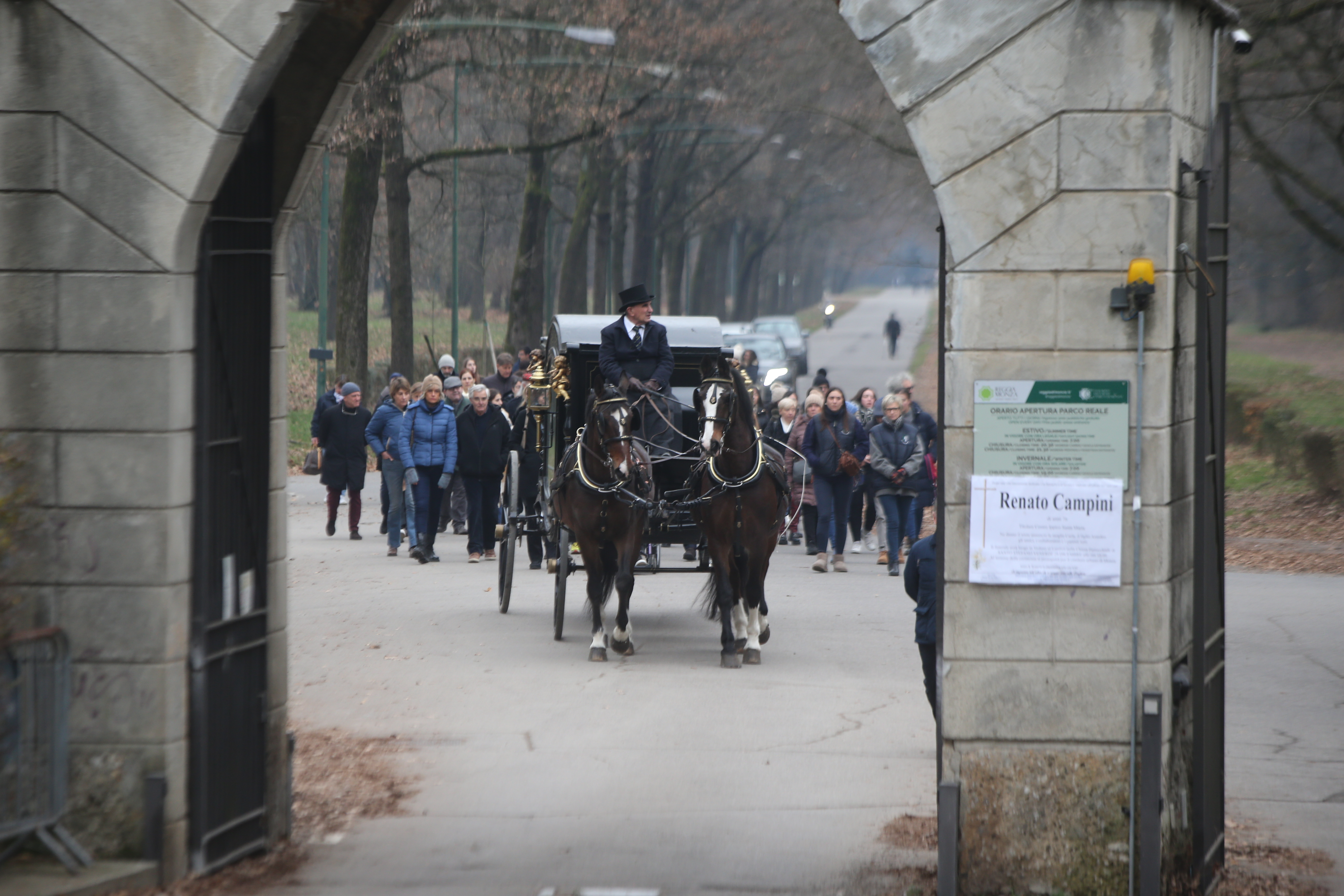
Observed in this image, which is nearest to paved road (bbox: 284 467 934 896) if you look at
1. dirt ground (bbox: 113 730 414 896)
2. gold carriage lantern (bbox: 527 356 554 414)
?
dirt ground (bbox: 113 730 414 896)

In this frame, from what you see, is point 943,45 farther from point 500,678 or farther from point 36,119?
point 500,678

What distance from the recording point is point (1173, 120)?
234 inches

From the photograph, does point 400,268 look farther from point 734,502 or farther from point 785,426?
point 734,502

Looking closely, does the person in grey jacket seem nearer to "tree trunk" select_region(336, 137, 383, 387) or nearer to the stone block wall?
the stone block wall

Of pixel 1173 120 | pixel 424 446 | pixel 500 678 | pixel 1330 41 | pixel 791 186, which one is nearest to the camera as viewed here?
pixel 1173 120

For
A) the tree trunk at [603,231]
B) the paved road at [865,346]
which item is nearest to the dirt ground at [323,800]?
the paved road at [865,346]

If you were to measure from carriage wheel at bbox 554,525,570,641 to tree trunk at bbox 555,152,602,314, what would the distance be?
2698cm

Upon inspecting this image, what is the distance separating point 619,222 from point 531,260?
11121 millimetres

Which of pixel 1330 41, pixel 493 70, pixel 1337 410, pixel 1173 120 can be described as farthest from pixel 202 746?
pixel 1337 410

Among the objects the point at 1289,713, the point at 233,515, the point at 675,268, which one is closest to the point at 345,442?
the point at 1289,713

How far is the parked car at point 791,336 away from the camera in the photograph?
48.8 metres

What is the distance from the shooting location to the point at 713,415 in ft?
37.9

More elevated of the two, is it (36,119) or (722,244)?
(722,244)

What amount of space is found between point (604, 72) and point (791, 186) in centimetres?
2831
